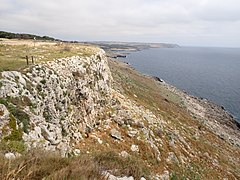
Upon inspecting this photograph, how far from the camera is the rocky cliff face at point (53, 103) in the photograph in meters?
13.0

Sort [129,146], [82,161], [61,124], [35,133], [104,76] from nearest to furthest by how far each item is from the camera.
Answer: [82,161] < [35,133] < [61,124] < [129,146] < [104,76]

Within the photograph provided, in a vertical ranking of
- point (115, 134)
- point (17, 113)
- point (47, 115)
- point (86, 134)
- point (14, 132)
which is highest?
point (17, 113)

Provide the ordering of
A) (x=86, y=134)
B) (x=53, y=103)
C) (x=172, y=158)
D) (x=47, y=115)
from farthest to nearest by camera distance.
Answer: (x=172, y=158), (x=86, y=134), (x=53, y=103), (x=47, y=115)

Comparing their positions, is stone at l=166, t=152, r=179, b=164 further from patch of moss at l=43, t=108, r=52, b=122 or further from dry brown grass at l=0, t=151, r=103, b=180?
dry brown grass at l=0, t=151, r=103, b=180

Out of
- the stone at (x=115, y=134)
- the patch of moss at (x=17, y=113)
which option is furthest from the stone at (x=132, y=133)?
the patch of moss at (x=17, y=113)

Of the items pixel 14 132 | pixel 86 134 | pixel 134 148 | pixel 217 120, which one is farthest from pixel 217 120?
pixel 14 132

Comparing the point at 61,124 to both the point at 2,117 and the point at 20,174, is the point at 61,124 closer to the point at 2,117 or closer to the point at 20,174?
the point at 2,117

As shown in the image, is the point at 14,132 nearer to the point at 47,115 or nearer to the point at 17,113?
the point at 17,113

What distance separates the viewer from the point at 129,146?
23391 mm

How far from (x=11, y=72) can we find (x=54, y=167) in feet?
34.8

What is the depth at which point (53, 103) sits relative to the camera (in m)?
17.5

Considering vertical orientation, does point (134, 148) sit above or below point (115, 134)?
below

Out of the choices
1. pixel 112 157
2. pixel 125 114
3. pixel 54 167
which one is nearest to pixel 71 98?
pixel 125 114

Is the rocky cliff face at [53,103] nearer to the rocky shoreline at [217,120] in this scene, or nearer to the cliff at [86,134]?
the cliff at [86,134]
